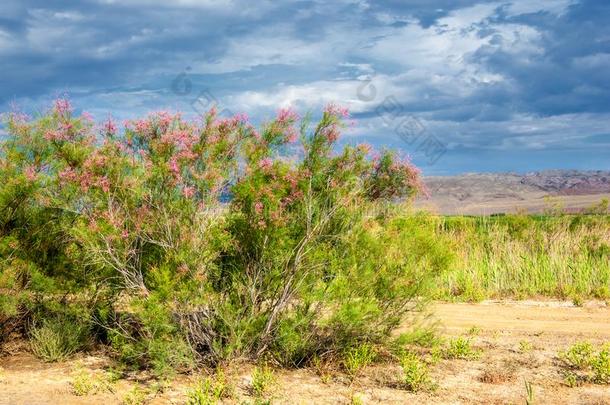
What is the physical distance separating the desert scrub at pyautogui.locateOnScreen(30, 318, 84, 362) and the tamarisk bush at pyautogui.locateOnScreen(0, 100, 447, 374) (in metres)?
0.36

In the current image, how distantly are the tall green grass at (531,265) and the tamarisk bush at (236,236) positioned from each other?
476cm

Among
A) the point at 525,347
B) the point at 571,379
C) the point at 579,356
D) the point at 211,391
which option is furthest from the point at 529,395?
the point at 211,391

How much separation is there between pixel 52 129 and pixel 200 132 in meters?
2.18

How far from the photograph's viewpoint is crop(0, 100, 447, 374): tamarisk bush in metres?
7.34

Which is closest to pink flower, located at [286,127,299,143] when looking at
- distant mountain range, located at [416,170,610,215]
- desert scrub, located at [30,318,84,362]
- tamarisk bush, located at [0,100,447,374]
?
tamarisk bush, located at [0,100,447,374]

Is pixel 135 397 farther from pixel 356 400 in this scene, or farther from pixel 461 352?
pixel 461 352

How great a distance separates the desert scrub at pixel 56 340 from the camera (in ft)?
27.9

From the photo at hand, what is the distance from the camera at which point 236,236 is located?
7531 mm

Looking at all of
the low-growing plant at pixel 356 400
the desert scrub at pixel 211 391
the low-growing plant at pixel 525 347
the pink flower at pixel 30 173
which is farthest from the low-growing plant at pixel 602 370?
the pink flower at pixel 30 173

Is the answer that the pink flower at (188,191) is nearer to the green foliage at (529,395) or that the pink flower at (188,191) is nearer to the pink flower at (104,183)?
the pink flower at (104,183)

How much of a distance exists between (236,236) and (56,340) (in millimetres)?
2846

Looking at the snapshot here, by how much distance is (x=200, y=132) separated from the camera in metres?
7.68

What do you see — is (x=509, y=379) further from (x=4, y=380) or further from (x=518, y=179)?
(x=518, y=179)

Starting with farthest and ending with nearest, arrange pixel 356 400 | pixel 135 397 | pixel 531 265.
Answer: pixel 531 265 < pixel 135 397 < pixel 356 400
